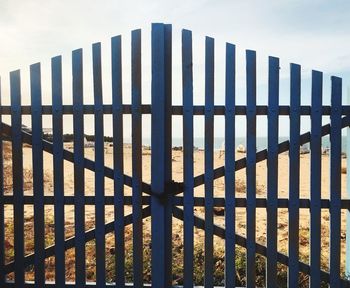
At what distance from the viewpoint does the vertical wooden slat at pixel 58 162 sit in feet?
10.8

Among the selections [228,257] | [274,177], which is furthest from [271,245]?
[274,177]

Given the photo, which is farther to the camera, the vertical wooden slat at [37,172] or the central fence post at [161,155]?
the vertical wooden slat at [37,172]

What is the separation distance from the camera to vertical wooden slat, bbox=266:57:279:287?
3.16m

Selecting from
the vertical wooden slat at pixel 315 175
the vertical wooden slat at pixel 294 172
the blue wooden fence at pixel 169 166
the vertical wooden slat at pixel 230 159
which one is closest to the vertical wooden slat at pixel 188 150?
the blue wooden fence at pixel 169 166

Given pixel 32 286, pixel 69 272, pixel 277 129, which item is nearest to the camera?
pixel 277 129

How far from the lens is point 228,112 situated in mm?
3188

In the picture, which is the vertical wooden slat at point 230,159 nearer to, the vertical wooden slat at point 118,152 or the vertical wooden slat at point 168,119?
the vertical wooden slat at point 168,119

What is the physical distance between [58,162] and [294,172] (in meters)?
A: 2.03

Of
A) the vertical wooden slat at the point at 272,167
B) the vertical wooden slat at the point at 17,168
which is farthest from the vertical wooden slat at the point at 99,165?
the vertical wooden slat at the point at 272,167

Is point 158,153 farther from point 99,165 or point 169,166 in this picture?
point 99,165

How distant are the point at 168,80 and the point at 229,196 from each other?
1111 millimetres

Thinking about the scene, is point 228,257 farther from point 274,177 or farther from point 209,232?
point 274,177

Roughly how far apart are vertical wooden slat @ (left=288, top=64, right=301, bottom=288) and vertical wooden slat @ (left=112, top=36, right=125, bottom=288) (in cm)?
143

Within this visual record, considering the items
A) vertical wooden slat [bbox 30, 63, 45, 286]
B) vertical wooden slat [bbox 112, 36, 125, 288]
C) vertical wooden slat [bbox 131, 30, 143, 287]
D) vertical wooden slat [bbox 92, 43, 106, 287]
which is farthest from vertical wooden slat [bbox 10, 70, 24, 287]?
vertical wooden slat [bbox 131, 30, 143, 287]
